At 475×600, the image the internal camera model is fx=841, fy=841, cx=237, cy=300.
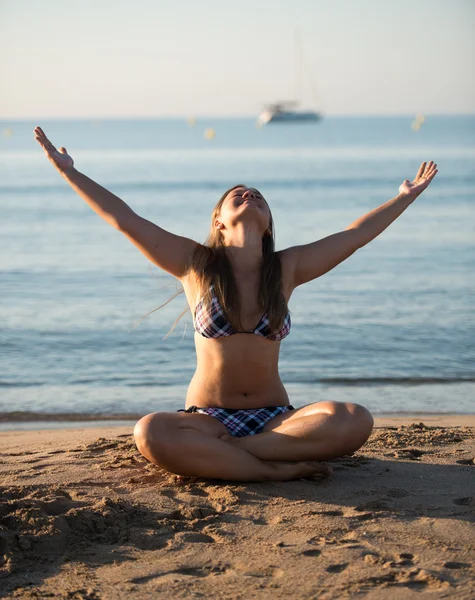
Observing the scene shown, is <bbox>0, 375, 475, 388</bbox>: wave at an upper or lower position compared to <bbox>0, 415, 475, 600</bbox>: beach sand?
upper

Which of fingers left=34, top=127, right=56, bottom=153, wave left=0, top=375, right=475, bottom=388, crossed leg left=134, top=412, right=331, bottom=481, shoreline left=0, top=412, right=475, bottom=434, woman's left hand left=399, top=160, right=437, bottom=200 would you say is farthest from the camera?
wave left=0, top=375, right=475, bottom=388

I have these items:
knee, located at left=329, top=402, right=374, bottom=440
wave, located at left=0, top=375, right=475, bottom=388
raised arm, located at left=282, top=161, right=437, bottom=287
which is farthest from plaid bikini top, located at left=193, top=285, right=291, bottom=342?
wave, located at left=0, top=375, right=475, bottom=388

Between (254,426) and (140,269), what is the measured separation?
1009 centimetres

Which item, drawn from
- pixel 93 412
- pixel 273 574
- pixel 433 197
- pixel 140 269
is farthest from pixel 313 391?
pixel 433 197

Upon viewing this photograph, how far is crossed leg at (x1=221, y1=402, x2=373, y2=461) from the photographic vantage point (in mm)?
4312

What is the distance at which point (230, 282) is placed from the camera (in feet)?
14.8

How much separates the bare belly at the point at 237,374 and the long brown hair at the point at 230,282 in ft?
0.40

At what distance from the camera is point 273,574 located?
3.25 m

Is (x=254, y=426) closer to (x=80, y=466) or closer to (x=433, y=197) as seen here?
(x=80, y=466)

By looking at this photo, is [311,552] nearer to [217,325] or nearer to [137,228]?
[217,325]

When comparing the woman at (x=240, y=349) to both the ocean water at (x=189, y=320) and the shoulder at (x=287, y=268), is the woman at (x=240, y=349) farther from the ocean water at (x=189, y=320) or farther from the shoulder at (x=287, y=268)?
the ocean water at (x=189, y=320)

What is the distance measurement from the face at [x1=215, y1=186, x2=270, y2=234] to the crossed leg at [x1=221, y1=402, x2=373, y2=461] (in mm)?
1066

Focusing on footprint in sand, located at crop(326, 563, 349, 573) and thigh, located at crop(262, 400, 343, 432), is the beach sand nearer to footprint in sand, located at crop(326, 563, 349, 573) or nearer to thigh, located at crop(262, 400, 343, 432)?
footprint in sand, located at crop(326, 563, 349, 573)

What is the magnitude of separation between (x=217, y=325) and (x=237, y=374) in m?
0.30
